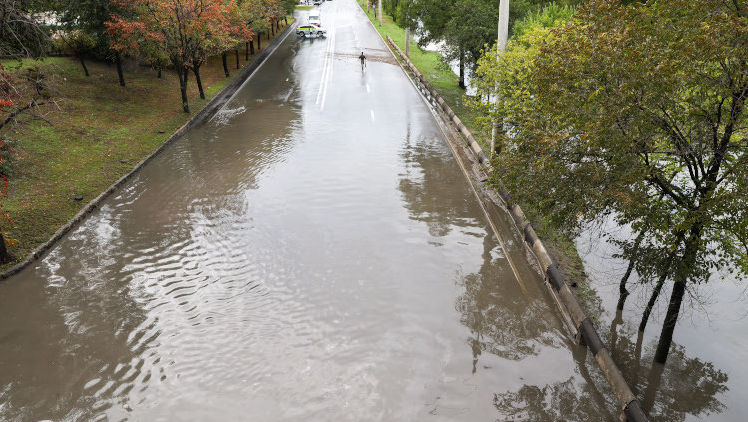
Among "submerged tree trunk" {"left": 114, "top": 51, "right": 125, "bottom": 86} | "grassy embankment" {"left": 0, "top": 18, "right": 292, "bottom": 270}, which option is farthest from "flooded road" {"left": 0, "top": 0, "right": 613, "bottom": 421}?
"submerged tree trunk" {"left": 114, "top": 51, "right": 125, "bottom": 86}

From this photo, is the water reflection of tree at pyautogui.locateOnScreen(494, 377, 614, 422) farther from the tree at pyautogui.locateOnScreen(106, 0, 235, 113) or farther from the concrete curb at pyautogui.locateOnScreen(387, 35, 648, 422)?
the tree at pyautogui.locateOnScreen(106, 0, 235, 113)

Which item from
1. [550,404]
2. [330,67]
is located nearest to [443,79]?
[330,67]

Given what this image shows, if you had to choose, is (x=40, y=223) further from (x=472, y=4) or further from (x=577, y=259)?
(x=472, y=4)

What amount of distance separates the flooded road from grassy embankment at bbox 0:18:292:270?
1.04m

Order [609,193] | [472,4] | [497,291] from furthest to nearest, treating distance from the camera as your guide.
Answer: [472,4] → [497,291] → [609,193]

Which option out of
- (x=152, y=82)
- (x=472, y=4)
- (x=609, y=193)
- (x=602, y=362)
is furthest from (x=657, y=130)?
(x=152, y=82)

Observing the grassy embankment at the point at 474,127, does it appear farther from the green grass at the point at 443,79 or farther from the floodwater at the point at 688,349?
the floodwater at the point at 688,349

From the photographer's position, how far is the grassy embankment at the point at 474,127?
A: 40.2 ft

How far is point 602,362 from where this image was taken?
9508mm

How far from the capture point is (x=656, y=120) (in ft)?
26.6

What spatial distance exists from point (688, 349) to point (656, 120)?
543cm

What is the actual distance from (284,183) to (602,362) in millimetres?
11874

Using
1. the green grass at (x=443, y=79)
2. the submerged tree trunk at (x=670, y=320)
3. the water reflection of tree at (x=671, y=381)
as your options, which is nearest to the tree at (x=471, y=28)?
the green grass at (x=443, y=79)

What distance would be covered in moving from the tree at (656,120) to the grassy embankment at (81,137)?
1061 centimetres
